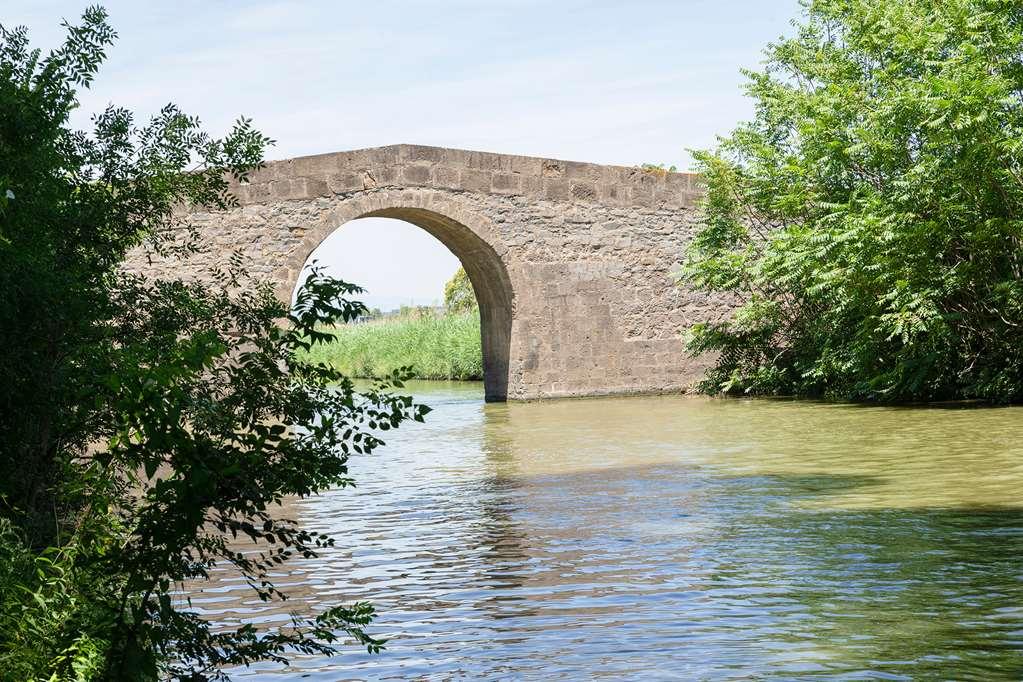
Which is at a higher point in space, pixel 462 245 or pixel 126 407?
pixel 462 245

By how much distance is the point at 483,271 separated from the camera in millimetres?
19062

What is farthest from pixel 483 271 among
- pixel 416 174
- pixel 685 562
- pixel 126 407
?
pixel 126 407

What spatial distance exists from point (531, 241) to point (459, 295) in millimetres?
21449

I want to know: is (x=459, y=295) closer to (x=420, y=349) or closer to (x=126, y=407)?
(x=420, y=349)

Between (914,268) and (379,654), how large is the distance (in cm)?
1059

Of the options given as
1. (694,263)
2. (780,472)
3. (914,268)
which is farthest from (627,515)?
(694,263)

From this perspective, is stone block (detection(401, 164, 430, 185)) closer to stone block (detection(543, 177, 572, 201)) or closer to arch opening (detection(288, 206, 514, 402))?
arch opening (detection(288, 206, 514, 402))

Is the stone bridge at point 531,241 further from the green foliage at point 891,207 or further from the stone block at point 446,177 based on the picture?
the green foliage at point 891,207

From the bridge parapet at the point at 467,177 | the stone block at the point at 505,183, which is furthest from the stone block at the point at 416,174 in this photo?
the stone block at the point at 505,183

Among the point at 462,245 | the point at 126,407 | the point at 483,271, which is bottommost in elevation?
the point at 126,407

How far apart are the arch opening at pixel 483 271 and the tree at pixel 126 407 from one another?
11756 mm

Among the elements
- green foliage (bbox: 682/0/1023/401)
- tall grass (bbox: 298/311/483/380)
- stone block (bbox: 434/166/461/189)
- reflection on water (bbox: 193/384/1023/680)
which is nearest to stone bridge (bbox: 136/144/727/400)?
stone block (bbox: 434/166/461/189)

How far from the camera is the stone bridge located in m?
16.8

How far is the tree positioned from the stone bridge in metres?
11.3
